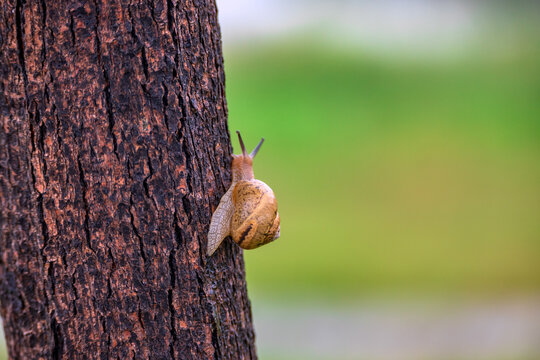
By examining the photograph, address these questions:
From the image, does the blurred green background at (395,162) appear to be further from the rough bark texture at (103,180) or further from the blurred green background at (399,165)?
the rough bark texture at (103,180)

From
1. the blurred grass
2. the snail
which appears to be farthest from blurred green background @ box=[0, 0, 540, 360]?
the snail

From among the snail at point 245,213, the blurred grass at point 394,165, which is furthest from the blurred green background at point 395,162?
the snail at point 245,213

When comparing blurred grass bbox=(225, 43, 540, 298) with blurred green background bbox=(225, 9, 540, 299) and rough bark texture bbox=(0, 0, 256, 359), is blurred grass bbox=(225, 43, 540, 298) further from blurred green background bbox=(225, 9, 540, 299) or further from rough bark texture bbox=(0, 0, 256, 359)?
rough bark texture bbox=(0, 0, 256, 359)

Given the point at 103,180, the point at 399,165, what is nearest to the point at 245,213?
the point at 103,180

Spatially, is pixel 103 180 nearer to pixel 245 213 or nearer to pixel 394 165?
pixel 245 213

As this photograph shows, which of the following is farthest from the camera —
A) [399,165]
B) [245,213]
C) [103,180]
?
[399,165]

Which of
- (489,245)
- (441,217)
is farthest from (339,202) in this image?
(489,245)

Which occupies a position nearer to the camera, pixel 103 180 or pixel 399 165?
pixel 103 180
